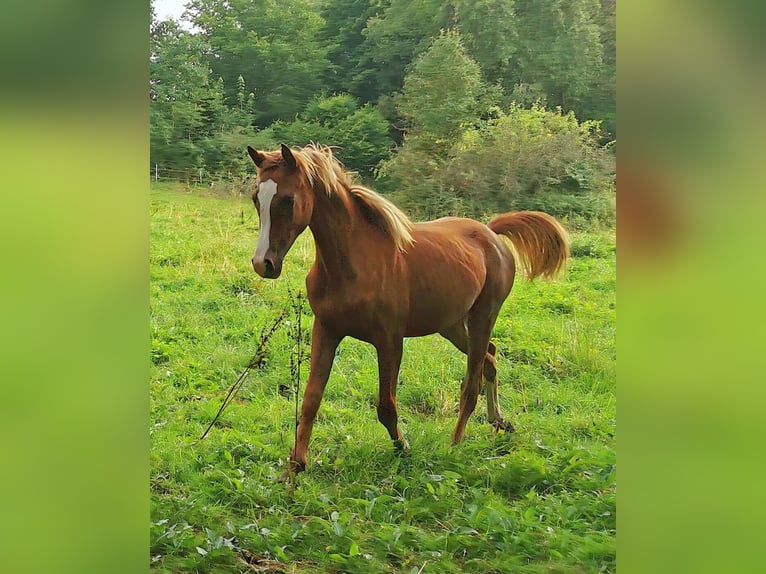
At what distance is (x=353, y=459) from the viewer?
306 centimetres

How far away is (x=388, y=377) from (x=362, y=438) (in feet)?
1.00

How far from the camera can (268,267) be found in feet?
9.34

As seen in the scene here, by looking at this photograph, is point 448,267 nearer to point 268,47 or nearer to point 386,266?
point 386,266

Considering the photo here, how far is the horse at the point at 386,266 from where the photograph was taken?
2.88 meters

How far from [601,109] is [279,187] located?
1.35m

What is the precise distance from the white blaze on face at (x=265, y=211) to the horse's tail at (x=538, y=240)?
1.02m

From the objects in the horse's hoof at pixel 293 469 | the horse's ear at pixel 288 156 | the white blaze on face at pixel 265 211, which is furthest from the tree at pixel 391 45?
the horse's hoof at pixel 293 469

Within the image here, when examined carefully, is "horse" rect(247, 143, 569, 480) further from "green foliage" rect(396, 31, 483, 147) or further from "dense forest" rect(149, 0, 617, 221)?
"green foliage" rect(396, 31, 483, 147)

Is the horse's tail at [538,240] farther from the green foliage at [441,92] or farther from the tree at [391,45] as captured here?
the tree at [391,45]
